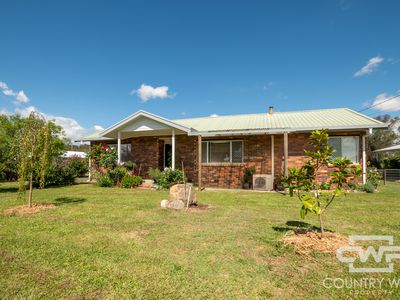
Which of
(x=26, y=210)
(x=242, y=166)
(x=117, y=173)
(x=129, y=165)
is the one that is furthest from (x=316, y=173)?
(x=129, y=165)

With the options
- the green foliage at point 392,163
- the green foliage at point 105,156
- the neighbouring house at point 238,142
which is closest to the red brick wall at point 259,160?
the neighbouring house at point 238,142

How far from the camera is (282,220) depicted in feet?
19.5

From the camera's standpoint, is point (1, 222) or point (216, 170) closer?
point (1, 222)

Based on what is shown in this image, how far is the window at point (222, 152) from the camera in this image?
13336mm

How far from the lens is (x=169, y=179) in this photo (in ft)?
39.5

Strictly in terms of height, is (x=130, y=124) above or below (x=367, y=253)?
above

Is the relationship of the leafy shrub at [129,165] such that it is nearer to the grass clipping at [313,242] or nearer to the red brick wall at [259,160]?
the red brick wall at [259,160]

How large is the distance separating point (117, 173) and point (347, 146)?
488 inches

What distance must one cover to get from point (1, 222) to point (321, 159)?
24.0 ft

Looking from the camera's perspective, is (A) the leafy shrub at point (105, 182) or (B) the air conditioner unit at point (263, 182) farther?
(A) the leafy shrub at point (105, 182)

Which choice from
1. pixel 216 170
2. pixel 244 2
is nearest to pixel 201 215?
pixel 216 170

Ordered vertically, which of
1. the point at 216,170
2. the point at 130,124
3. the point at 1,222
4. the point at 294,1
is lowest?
the point at 1,222

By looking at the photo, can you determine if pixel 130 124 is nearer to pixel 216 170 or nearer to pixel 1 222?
pixel 216 170

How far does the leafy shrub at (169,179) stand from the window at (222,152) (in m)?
2.40
